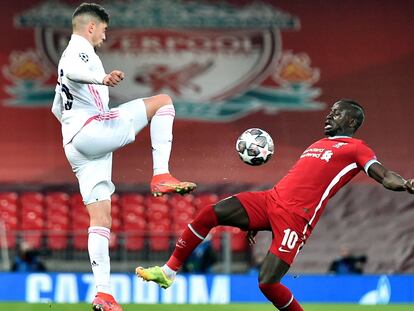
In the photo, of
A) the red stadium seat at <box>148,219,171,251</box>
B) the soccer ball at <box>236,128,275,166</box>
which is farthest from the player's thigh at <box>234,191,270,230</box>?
the red stadium seat at <box>148,219,171,251</box>

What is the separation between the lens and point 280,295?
7223 mm

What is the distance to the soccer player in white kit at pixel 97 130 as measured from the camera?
280 inches

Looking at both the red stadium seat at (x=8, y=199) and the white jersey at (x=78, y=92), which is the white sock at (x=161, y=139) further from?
the red stadium seat at (x=8, y=199)

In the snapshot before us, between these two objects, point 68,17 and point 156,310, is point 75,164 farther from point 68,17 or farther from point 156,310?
point 68,17

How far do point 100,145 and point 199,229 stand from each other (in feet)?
3.12

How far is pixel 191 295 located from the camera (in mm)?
13656

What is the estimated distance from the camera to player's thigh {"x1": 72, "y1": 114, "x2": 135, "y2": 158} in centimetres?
718

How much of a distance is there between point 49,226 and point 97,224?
31.7 feet

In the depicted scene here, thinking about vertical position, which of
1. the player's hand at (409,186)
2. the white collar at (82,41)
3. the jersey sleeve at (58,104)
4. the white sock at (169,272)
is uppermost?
the white collar at (82,41)

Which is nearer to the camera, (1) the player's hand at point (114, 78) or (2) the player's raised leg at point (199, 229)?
(1) the player's hand at point (114, 78)

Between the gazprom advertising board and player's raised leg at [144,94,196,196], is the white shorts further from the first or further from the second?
the gazprom advertising board

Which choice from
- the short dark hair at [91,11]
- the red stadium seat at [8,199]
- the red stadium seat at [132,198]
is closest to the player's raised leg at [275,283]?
the short dark hair at [91,11]

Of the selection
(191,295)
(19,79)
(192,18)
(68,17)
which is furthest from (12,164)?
(191,295)

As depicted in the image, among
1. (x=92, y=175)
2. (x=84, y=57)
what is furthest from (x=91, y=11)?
(x=92, y=175)
